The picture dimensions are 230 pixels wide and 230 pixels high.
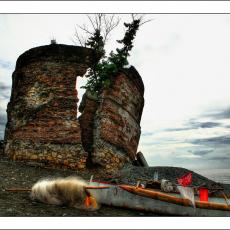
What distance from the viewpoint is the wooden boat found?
6.89 metres

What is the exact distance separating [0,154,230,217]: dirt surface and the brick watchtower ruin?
53cm

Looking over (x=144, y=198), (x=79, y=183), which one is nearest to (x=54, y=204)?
(x=79, y=183)

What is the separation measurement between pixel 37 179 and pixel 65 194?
11.5 feet

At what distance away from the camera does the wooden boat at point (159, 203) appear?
22.6 feet

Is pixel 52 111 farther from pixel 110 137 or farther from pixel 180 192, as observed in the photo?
pixel 180 192

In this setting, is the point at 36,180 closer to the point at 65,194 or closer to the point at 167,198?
the point at 65,194

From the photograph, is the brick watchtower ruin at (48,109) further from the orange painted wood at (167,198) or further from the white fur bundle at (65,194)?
the orange painted wood at (167,198)

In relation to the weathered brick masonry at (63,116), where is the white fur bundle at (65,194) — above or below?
below

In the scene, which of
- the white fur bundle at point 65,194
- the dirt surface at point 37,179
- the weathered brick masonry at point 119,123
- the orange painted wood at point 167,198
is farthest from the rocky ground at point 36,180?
the weathered brick masonry at point 119,123

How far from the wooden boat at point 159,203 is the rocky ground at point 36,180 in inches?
7.9

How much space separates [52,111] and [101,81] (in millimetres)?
2859

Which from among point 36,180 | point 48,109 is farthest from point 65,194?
point 48,109

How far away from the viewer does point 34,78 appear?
41.2 ft

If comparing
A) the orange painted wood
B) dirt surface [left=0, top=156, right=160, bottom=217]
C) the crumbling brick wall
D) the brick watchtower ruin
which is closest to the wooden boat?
the orange painted wood
